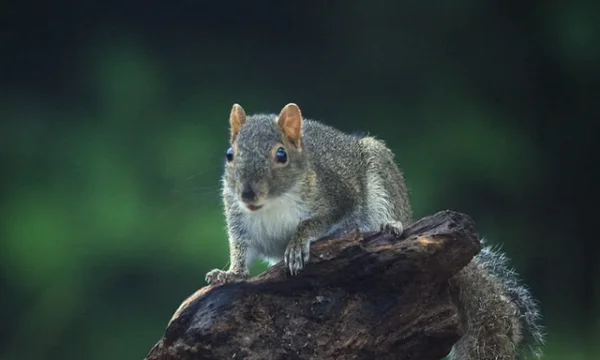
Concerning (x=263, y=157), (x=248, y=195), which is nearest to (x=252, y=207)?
(x=248, y=195)

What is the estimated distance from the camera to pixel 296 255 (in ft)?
8.53

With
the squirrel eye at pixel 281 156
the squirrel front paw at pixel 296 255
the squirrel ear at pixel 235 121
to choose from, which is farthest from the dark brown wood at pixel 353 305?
the squirrel ear at pixel 235 121

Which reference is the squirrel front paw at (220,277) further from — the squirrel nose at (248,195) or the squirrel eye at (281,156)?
the squirrel eye at (281,156)

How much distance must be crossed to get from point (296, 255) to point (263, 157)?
31cm

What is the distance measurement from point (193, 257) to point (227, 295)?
1.66 m

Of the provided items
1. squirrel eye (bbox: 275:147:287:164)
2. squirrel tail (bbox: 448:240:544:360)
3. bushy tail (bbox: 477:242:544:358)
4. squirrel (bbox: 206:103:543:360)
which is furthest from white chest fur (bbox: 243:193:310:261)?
bushy tail (bbox: 477:242:544:358)

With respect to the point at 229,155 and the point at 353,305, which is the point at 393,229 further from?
Answer: the point at 229,155

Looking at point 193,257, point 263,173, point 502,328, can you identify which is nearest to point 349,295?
point 263,173

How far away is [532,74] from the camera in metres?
4.18

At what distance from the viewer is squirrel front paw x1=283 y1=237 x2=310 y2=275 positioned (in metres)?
2.57

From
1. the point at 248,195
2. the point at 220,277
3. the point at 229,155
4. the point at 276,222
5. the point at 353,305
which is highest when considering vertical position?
the point at 229,155

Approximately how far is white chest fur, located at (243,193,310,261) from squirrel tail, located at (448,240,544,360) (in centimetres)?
53

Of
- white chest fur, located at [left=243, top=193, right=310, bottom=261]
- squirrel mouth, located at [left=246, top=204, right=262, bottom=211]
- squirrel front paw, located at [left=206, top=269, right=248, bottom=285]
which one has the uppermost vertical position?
squirrel mouth, located at [left=246, top=204, right=262, bottom=211]

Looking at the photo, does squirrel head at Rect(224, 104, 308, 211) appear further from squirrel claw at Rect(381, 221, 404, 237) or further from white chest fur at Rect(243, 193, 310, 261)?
squirrel claw at Rect(381, 221, 404, 237)
